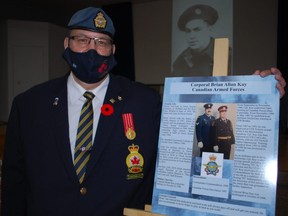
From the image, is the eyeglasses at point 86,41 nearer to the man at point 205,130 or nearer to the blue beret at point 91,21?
the blue beret at point 91,21

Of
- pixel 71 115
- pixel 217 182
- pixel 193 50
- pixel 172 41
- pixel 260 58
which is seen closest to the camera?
pixel 217 182

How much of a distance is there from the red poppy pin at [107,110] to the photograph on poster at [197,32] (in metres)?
4.36

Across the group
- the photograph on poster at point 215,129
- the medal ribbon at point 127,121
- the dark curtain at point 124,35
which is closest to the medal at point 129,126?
the medal ribbon at point 127,121

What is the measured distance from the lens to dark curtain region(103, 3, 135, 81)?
6.60m

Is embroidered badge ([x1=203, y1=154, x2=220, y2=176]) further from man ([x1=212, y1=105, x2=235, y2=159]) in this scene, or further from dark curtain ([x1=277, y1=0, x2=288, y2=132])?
dark curtain ([x1=277, y1=0, x2=288, y2=132])

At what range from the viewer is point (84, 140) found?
1.23 metres

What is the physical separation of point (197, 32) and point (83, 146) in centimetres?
489

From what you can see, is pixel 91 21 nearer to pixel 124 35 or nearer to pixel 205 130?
pixel 205 130

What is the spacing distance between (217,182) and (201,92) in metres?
0.32

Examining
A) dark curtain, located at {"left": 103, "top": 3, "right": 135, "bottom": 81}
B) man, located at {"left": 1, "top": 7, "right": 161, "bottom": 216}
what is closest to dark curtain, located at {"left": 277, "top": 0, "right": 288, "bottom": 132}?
dark curtain, located at {"left": 103, "top": 3, "right": 135, "bottom": 81}

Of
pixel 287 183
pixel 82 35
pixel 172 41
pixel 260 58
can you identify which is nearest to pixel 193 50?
pixel 172 41

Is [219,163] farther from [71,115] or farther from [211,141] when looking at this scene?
[71,115]

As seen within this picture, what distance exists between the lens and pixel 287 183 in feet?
7.57

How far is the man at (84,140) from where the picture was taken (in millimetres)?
1210
